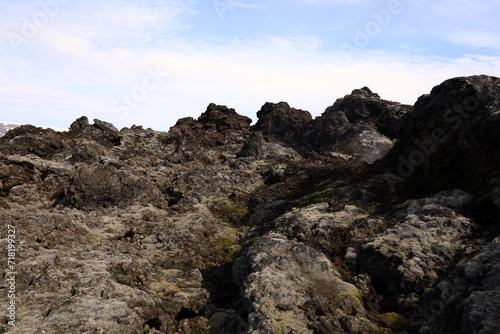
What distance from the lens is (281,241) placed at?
58.6ft

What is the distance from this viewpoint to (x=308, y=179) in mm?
33438

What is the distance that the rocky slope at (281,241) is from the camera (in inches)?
514

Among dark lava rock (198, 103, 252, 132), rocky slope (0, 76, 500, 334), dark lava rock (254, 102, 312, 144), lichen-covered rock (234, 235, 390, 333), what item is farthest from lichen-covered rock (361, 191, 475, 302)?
dark lava rock (198, 103, 252, 132)

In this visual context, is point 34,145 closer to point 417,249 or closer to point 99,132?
point 99,132

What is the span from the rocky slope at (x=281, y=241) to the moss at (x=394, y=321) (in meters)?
0.04

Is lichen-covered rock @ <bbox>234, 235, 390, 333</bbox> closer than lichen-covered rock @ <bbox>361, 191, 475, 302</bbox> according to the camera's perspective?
Yes

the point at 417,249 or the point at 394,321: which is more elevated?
the point at 417,249

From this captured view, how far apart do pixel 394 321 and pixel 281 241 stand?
6.43 meters

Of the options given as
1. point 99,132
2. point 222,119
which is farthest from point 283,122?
point 99,132

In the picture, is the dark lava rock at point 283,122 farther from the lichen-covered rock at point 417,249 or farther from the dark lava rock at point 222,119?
the lichen-covered rock at point 417,249

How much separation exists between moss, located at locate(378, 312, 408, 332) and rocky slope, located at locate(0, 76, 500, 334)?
0.15 ft

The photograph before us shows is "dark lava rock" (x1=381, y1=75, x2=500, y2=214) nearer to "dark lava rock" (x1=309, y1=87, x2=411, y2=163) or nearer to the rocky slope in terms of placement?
the rocky slope

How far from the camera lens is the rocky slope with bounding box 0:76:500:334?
13.1 meters

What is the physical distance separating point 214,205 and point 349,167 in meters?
13.0
